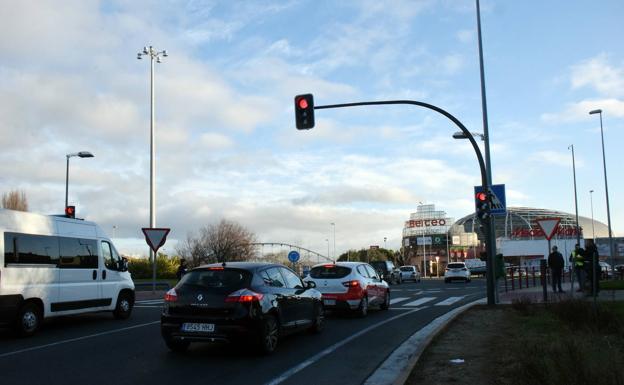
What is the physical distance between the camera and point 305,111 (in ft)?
58.9

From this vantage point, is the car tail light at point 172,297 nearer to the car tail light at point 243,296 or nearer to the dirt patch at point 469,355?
the car tail light at point 243,296

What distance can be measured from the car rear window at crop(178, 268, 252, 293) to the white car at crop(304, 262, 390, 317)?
5498 millimetres

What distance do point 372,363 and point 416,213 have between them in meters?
133

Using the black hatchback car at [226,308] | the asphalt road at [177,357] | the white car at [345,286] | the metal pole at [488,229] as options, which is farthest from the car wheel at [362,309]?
the black hatchback car at [226,308]

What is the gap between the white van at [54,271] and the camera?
1218 centimetres

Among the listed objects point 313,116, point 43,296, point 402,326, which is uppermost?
point 313,116

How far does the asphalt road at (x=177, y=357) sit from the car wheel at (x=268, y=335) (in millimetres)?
161

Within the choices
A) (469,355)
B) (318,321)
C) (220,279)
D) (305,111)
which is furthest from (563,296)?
(220,279)

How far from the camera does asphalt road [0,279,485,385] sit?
8.00m

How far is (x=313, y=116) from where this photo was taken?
18000mm

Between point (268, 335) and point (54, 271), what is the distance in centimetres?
617

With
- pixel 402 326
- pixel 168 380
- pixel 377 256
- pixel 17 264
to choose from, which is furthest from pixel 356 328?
pixel 377 256

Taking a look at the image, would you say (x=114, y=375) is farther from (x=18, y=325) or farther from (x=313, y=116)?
(x=313, y=116)

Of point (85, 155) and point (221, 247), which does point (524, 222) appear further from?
point (85, 155)
